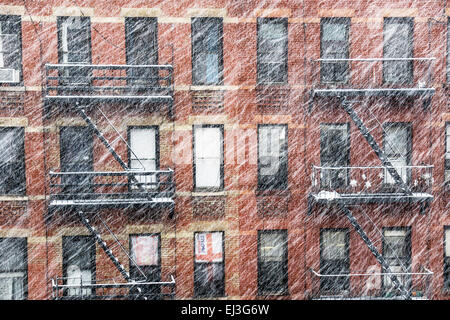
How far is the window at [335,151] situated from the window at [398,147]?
3.83 feet

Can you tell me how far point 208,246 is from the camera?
45.0 ft

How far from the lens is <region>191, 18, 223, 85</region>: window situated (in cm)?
1353

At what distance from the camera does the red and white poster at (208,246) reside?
13.7 meters

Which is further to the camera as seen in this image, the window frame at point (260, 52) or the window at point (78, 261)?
the window frame at point (260, 52)

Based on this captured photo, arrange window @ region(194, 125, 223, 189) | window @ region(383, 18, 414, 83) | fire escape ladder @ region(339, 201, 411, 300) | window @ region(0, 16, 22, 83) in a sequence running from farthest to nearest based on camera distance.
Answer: window @ region(383, 18, 414, 83), window @ region(194, 125, 223, 189), window @ region(0, 16, 22, 83), fire escape ladder @ region(339, 201, 411, 300)

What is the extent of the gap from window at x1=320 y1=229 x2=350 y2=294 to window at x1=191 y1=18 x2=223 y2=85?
5.43 meters

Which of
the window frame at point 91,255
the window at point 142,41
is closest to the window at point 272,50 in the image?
the window at point 142,41

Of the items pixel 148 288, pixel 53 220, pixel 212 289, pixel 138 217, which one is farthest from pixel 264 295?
pixel 53 220

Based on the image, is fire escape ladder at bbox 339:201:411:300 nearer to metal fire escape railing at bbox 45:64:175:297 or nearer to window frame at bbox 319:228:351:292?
Result: window frame at bbox 319:228:351:292

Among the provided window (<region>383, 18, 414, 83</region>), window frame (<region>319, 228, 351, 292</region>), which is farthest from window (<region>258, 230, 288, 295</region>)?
window (<region>383, 18, 414, 83</region>)

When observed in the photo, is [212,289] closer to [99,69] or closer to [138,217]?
[138,217]

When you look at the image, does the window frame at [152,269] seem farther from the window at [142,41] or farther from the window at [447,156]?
the window at [447,156]

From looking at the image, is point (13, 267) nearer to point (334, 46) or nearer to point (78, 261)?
point (78, 261)

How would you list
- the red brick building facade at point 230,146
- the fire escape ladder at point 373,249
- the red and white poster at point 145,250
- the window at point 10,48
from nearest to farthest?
the fire escape ladder at point 373,249, the window at point 10,48, the red brick building facade at point 230,146, the red and white poster at point 145,250
